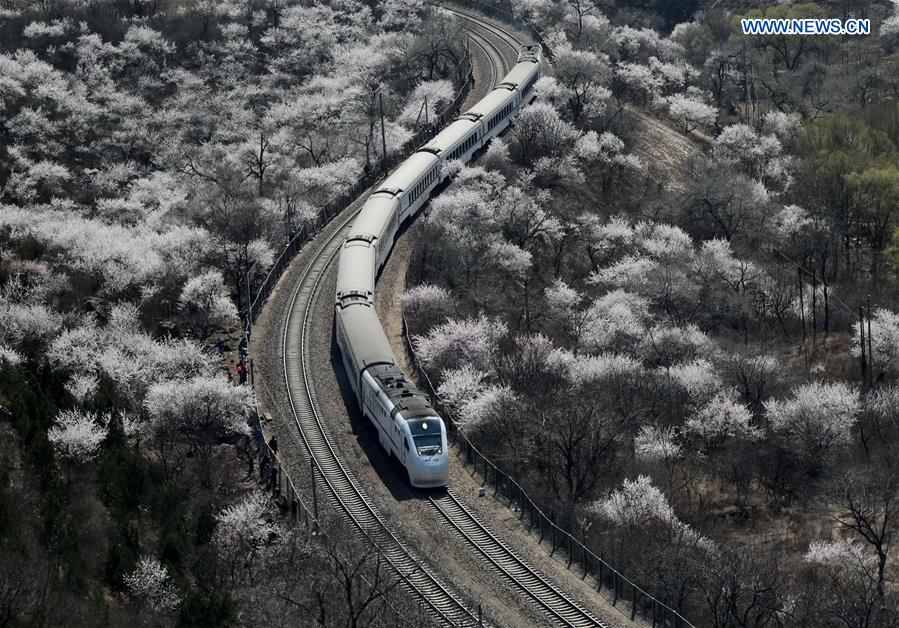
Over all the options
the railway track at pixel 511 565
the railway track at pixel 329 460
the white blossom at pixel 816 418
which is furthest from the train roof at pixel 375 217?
the railway track at pixel 511 565

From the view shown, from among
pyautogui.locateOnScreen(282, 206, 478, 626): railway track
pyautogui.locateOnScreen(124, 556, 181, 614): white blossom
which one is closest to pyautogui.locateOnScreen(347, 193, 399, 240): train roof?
pyautogui.locateOnScreen(282, 206, 478, 626): railway track

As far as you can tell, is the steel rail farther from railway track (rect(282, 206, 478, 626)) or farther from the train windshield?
the train windshield

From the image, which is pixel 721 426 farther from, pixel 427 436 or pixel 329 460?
pixel 329 460

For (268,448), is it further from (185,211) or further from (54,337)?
(185,211)

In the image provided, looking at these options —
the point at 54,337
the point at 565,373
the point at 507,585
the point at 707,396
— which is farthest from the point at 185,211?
the point at 507,585

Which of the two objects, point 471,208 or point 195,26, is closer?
point 471,208
